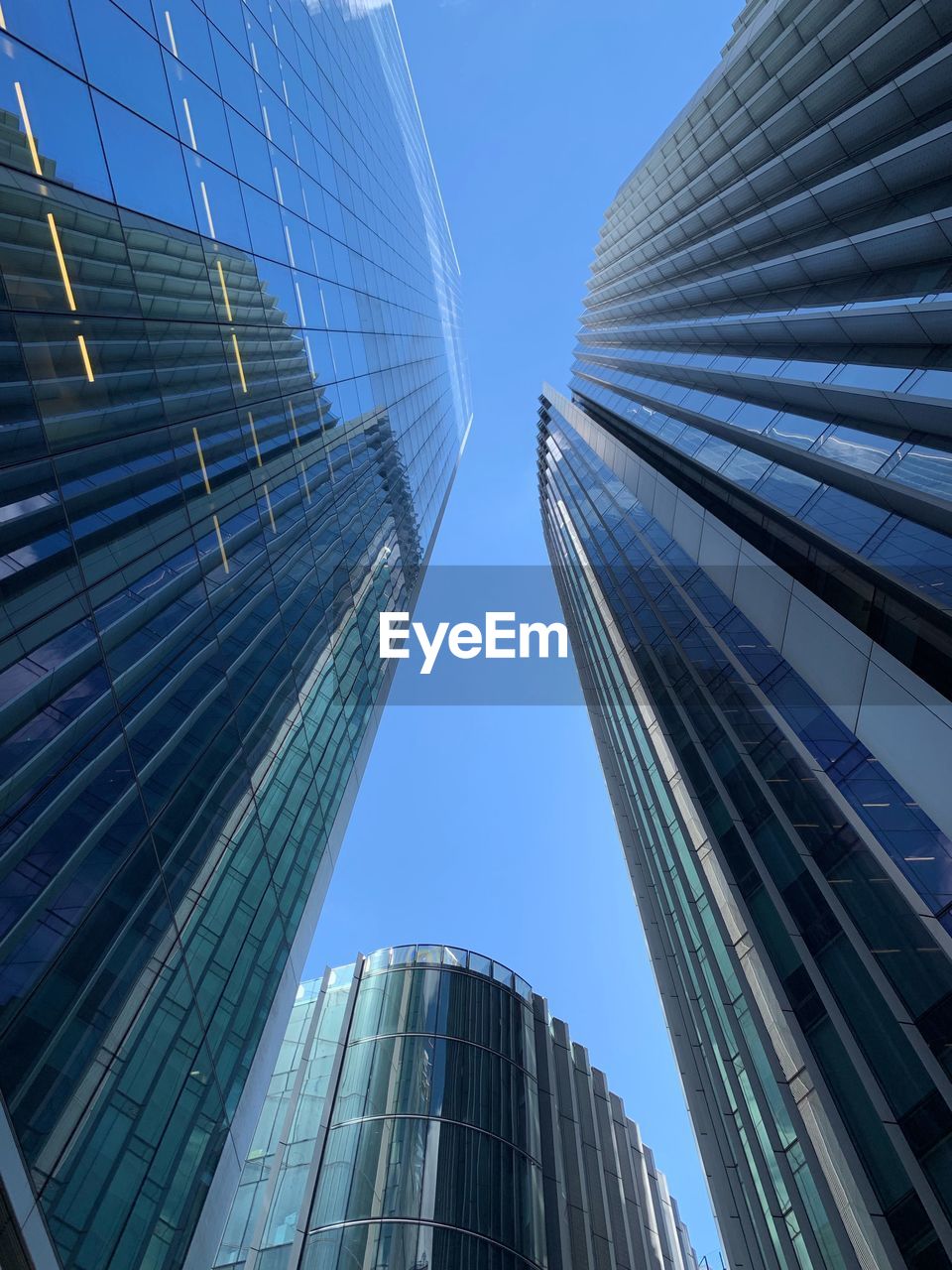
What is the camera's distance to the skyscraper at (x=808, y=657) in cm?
1416

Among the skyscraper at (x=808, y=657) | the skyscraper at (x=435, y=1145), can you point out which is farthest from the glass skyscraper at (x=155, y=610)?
the skyscraper at (x=808, y=657)

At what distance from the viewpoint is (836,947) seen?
16.2 m

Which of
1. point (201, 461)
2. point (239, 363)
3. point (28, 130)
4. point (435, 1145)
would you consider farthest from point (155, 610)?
point (435, 1145)

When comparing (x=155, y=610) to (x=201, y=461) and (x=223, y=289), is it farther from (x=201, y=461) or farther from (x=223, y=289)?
(x=223, y=289)

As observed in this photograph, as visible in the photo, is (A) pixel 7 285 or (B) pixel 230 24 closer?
(A) pixel 7 285

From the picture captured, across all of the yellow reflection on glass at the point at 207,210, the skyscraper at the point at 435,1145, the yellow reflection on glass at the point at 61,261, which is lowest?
the skyscraper at the point at 435,1145

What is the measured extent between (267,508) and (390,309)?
1059 inches

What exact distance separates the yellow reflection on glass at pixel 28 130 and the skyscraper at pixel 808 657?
53.3 feet

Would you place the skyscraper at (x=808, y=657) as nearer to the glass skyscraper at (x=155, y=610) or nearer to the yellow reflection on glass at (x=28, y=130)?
the glass skyscraper at (x=155, y=610)

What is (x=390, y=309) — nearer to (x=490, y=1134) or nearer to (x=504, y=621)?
(x=504, y=621)

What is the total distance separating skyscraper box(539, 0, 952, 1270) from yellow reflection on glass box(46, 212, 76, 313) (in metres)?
15.5

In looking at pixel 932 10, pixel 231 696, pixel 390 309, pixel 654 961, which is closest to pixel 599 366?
pixel 390 309

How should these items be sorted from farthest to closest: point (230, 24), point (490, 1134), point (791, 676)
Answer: point (490, 1134), point (791, 676), point (230, 24)

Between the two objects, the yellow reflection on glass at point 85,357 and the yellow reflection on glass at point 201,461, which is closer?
the yellow reflection on glass at point 85,357
